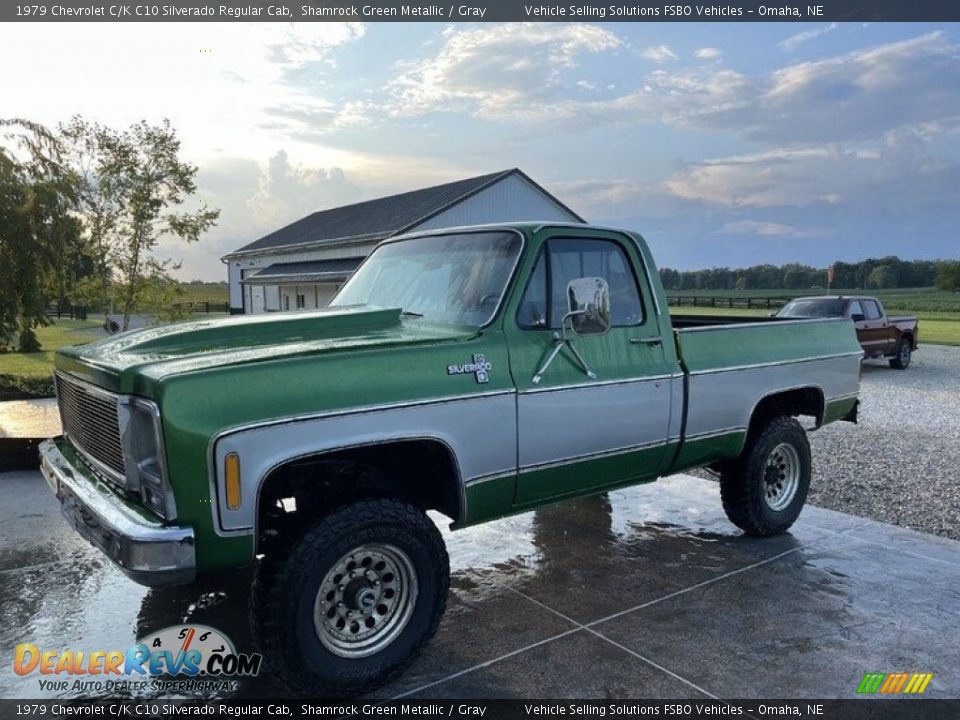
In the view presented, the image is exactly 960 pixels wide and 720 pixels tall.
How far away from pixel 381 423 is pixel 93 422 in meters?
1.52

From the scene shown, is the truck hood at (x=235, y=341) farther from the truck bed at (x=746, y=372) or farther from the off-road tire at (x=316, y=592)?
the truck bed at (x=746, y=372)

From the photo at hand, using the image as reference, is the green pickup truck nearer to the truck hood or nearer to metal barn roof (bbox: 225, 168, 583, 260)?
the truck hood

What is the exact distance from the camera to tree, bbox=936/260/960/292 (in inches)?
2911

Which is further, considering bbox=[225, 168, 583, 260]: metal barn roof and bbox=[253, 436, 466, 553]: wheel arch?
bbox=[225, 168, 583, 260]: metal barn roof

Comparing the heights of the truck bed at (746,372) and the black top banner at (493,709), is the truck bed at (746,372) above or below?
above

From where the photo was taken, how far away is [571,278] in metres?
4.21

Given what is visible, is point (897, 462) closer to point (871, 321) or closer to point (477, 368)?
point (477, 368)

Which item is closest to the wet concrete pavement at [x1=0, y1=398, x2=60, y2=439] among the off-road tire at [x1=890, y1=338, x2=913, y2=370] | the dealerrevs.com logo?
the dealerrevs.com logo

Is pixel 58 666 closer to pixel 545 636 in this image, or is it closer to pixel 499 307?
pixel 545 636

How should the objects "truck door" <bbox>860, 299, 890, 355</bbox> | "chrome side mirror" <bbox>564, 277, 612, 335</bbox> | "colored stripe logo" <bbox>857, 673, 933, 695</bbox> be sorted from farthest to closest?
1. "truck door" <bbox>860, 299, 890, 355</bbox>
2. "chrome side mirror" <bbox>564, 277, 612, 335</bbox>
3. "colored stripe logo" <bbox>857, 673, 933, 695</bbox>

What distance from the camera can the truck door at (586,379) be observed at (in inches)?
150

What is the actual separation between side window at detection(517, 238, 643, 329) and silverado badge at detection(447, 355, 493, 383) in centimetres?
36

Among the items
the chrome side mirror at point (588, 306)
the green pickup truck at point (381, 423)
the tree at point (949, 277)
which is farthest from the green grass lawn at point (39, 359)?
the tree at point (949, 277)

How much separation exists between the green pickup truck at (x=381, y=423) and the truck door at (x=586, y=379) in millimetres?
13
